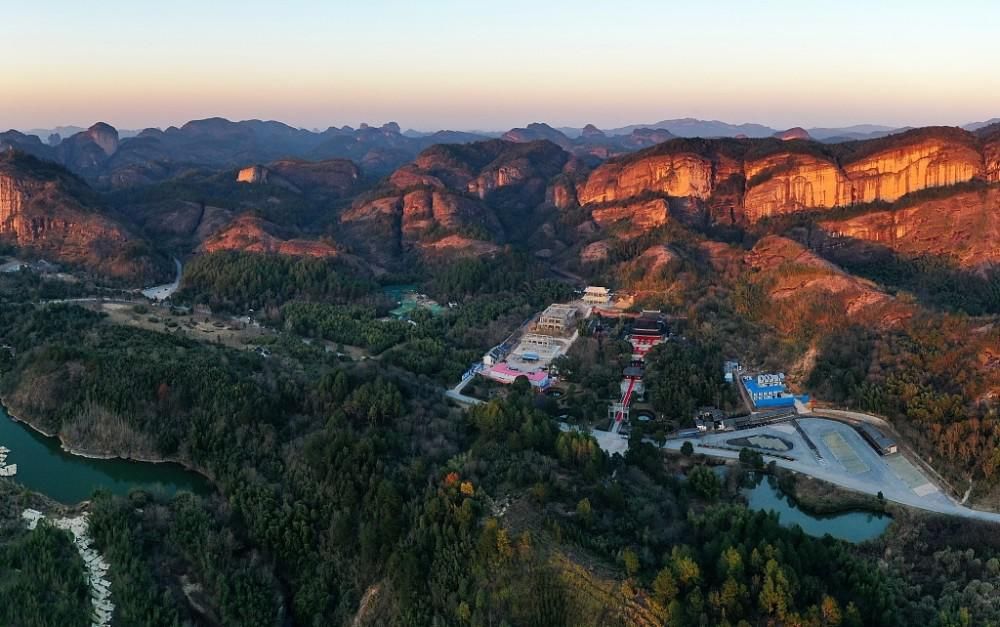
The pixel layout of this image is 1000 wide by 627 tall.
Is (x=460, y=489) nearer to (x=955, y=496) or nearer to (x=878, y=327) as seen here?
(x=955, y=496)

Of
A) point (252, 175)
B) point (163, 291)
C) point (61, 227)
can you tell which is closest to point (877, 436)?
point (163, 291)

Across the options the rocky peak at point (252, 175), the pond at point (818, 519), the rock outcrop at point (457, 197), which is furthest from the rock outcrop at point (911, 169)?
the rocky peak at point (252, 175)

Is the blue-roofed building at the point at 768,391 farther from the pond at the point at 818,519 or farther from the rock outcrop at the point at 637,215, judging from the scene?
the rock outcrop at the point at 637,215

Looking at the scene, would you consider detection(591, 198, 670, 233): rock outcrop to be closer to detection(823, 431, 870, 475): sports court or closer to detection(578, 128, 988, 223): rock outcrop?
detection(578, 128, 988, 223): rock outcrop

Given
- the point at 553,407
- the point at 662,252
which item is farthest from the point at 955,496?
the point at 662,252

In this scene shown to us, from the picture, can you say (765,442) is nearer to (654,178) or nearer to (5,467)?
(5,467)
